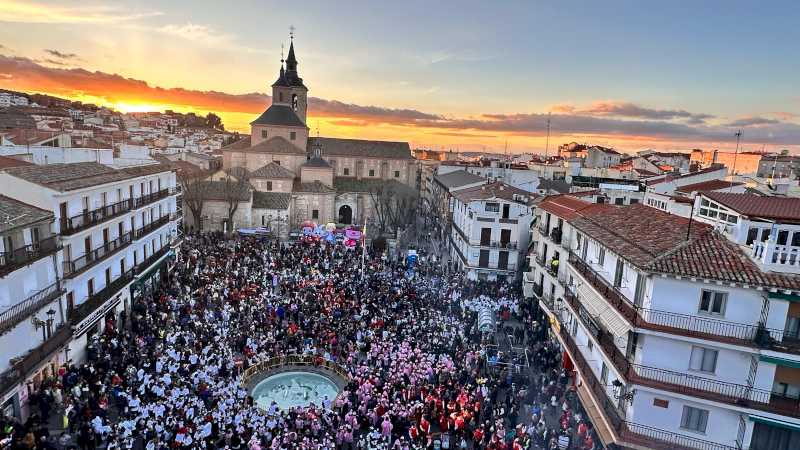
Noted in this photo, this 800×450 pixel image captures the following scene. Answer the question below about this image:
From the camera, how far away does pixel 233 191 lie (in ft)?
160

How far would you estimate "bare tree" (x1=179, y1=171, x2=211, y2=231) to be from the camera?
47.2 meters

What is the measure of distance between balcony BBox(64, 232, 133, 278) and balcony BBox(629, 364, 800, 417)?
23.0m

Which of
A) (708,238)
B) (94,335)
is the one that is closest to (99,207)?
(94,335)

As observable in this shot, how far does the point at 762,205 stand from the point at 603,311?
261 inches

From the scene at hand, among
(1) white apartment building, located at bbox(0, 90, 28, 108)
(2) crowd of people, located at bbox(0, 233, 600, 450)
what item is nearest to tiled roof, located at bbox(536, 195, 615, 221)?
(2) crowd of people, located at bbox(0, 233, 600, 450)

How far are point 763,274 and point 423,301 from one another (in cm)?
1876

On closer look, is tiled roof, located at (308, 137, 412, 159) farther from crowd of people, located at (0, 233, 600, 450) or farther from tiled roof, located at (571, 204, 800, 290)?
tiled roof, located at (571, 204, 800, 290)

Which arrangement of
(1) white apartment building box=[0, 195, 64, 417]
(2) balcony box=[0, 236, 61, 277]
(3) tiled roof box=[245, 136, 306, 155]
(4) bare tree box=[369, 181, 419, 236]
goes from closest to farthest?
(1) white apartment building box=[0, 195, 64, 417], (2) balcony box=[0, 236, 61, 277], (4) bare tree box=[369, 181, 419, 236], (3) tiled roof box=[245, 136, 306, 155]

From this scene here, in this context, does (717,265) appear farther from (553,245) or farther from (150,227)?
(150,227)

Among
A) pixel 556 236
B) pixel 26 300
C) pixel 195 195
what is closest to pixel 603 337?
pixel 556 236

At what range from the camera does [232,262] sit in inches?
1339

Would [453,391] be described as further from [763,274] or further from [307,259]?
[307,259]

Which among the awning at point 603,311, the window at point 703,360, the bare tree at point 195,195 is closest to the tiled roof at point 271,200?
the bare tree at point 195,195

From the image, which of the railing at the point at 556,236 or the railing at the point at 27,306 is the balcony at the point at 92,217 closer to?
the railing at the point at 27,306
